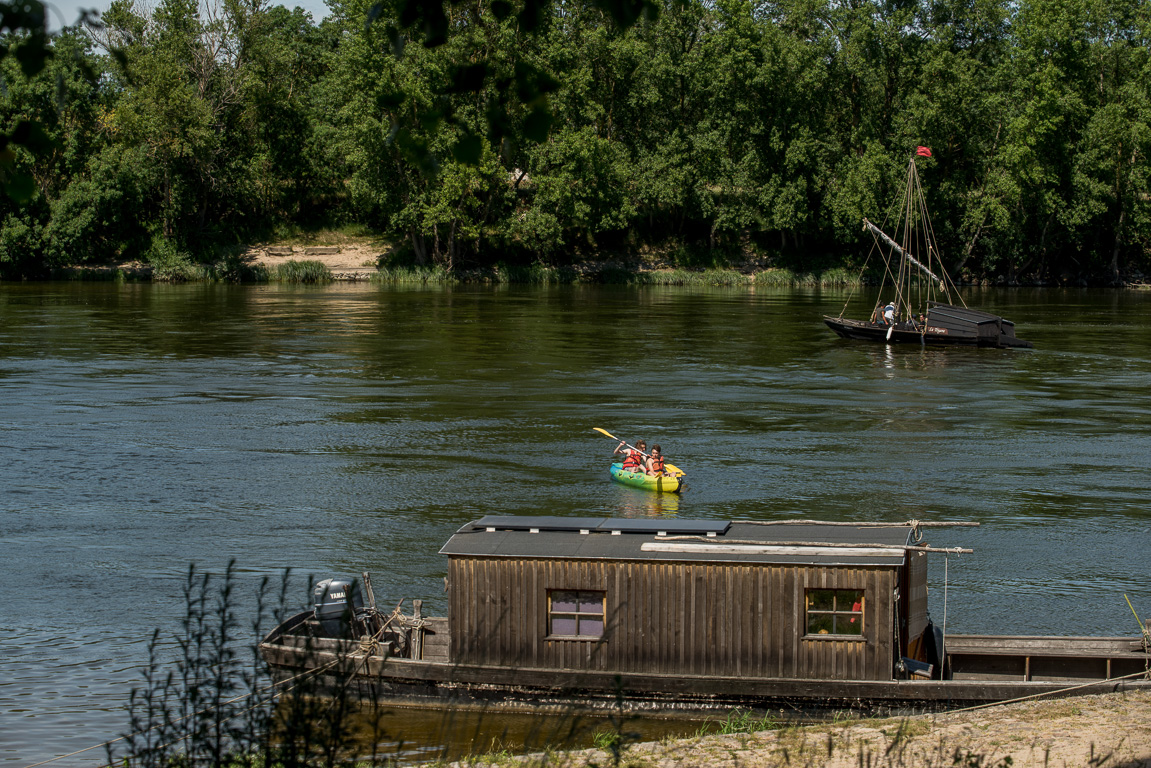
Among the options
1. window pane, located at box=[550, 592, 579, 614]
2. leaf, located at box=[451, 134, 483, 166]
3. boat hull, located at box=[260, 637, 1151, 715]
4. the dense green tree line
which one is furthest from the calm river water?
the dense green tree line

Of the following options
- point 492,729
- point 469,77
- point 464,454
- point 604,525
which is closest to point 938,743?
point 492,729

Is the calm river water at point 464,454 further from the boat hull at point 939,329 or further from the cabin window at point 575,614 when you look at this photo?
the cabin window at point 575,614

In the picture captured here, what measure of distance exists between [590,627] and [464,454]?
56.0 ft

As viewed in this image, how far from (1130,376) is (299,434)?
3387 centimetres

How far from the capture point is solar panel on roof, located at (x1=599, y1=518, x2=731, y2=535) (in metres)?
17.8

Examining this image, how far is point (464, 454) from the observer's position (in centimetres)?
3369

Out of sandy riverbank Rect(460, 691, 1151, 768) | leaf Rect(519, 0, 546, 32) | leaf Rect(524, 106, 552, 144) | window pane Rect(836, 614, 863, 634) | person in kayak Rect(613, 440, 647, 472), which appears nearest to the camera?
leaf Rect(524, 106, 552, 144)

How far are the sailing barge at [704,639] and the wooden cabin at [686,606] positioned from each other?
A: 0.02m

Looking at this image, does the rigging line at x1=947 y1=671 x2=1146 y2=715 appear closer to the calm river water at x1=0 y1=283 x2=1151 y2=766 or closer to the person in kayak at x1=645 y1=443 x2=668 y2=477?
the calm river water at x1=0 y1=283 x2=1151 y2=766

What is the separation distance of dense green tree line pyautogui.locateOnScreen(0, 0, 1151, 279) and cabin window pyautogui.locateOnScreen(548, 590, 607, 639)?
251ft

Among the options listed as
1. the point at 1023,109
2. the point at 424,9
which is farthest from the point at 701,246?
the point at 424,9

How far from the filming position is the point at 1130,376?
48.9 meters

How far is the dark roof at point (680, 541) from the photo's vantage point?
16.6 metres

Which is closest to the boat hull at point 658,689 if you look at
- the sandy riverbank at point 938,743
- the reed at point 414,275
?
the sandy riverbank at point 938,743
